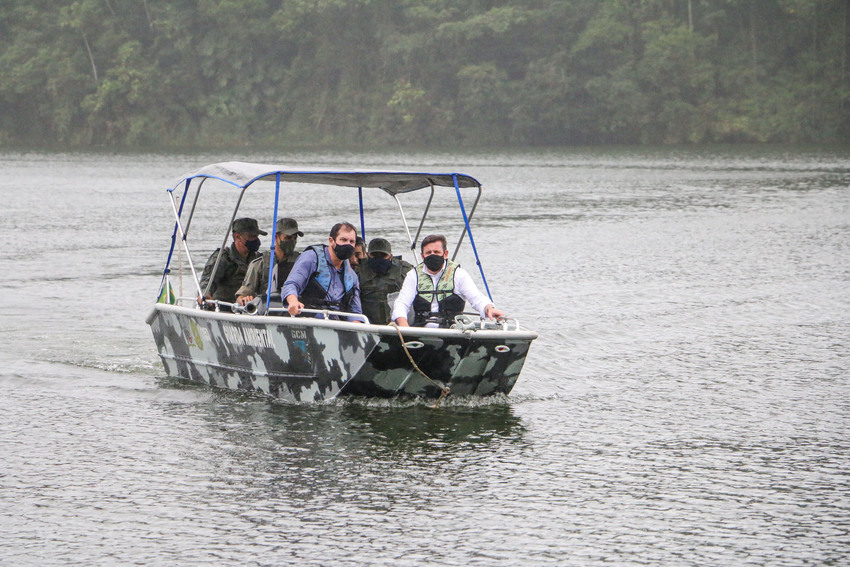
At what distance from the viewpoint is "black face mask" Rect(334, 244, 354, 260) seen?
10.8 m

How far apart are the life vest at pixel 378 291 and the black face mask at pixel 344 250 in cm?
82

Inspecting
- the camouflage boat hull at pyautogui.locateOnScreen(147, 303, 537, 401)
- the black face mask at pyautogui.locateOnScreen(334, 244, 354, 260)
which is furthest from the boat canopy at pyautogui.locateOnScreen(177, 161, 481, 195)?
the camouflage boat hull at pyautogui.locateOnScreen(147, 303, 537, 401)

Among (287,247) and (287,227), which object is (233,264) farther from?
(287,227)

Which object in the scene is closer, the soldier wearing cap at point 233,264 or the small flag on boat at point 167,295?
the soldier wearing cap at point 233,264

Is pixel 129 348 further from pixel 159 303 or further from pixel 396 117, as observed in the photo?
pixel 396 117

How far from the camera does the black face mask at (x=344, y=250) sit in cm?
1078

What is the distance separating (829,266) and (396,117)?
6048 centimetres

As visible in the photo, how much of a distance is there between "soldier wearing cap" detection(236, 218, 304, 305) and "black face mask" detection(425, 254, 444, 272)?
132cm

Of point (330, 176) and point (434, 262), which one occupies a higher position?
point (330, 176)

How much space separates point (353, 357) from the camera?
33.6 feet

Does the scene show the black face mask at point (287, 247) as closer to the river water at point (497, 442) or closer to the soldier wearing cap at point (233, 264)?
the soldier wearing cap at point (233, 264)

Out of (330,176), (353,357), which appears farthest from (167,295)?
(353,357)

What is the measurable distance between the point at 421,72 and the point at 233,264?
230 feet

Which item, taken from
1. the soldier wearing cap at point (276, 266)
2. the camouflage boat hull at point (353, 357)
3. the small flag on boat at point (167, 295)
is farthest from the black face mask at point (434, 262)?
the small flag on boat at point (167, 295)
